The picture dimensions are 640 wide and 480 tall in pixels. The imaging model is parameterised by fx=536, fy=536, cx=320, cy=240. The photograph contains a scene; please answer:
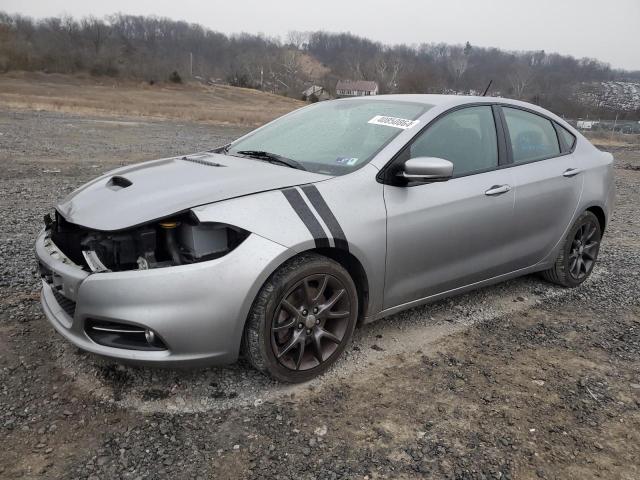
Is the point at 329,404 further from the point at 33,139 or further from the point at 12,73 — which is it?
the point at 12,73

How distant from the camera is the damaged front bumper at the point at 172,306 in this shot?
251 centimetres

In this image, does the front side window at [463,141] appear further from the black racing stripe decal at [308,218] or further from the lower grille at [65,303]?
the lower grille at [65,303]

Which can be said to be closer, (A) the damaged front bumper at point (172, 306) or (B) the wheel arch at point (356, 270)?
(A) the damaged front bumper at point (172, 306)

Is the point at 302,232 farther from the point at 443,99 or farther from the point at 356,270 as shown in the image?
the point at 443,99

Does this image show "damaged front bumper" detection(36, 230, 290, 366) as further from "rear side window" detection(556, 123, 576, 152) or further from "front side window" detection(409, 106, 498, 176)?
"rear side window" detection(556, 123, 576, 152)

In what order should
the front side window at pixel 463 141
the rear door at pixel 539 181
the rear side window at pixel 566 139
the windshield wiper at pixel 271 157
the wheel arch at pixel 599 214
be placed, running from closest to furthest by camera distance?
the windshield wiper at pixel 271 157
the front side window at pixel 463 141
the rear door at pixel 539 181
the rear side window at pixel 566 139
the wheel arch at pixel 599 214

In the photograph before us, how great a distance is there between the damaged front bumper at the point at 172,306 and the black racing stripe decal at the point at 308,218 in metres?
0.20

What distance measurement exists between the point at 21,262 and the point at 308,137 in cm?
282

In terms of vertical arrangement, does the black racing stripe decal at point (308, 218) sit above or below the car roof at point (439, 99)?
below

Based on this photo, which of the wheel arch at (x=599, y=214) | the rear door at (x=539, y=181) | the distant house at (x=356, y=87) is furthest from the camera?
the distant house at (x=356, y=87)

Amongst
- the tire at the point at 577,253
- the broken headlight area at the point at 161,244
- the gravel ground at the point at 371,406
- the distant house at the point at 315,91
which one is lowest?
the distant house at the point at 315,91

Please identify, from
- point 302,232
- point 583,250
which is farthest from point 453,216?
point 583,250

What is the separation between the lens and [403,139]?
3293mm

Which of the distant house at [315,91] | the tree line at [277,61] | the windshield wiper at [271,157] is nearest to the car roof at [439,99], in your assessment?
the windshield wiper at [271,157]
